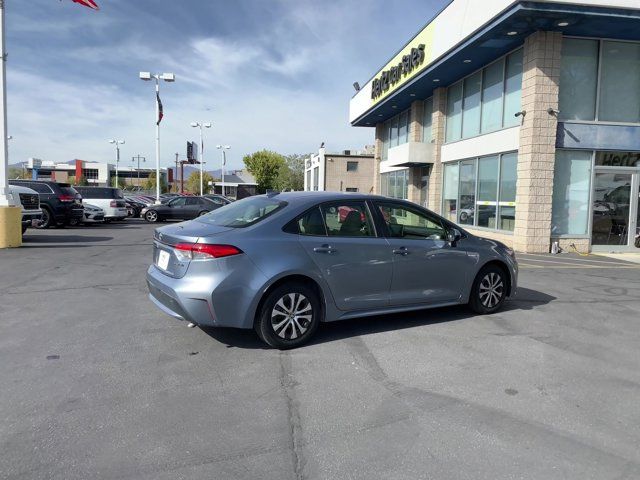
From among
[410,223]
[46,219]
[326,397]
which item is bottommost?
[326,397]

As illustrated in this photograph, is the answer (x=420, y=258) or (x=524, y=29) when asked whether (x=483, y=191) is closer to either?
(x=524, y=29)

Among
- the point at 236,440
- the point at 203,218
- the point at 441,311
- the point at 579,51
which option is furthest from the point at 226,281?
the point at 579,51

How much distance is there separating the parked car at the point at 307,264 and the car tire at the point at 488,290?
3 cm

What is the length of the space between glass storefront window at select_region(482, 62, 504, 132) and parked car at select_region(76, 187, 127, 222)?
53.3 ft

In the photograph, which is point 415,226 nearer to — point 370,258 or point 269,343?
point 370,258

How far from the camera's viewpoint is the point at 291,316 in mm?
4910

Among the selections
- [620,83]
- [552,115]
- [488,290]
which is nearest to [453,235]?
[488,290]

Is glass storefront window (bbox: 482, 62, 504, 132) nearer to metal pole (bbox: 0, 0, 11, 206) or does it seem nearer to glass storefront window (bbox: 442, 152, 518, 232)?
glass storefront window (bbox: 442, 152, 518, 232)

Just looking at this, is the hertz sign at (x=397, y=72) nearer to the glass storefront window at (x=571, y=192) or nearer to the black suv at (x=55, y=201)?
the glass storefront window at (x=571, y=192)

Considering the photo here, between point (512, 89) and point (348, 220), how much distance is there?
11.0 meters

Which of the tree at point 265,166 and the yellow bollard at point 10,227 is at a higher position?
the tree at point 265,166

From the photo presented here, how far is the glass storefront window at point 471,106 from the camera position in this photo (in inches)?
648

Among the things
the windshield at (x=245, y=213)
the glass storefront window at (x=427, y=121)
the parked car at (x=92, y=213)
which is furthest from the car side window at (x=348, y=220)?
the parked car at (x=92, y=213)

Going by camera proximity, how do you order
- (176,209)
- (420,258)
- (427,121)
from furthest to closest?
1. (176,209)
2. (427,121)
3. (420,258)
